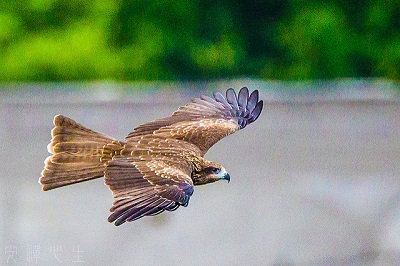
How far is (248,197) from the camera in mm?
9773

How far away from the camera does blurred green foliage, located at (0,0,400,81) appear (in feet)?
52.6

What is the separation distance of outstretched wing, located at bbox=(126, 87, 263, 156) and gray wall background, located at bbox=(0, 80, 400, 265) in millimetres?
2616

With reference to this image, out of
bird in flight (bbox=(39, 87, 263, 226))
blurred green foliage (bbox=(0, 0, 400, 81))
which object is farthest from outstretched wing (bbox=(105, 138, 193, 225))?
blurred green foliage (bbox=(0, 0, 400, 81))

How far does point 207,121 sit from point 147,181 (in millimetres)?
1441

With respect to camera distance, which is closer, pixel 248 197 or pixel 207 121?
pixel 207 121

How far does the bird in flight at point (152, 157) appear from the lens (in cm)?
530

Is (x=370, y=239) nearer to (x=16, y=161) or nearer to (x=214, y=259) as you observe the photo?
(x=214, y=259)

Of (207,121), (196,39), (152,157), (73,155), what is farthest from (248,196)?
(196,39)

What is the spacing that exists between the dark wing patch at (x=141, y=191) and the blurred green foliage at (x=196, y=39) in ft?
33.8

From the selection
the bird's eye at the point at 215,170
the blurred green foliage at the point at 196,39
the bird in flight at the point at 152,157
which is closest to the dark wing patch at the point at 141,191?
the bird in flight at the point at 152,157

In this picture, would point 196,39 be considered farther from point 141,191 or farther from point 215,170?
point 141,191

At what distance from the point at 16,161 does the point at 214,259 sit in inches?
84.0

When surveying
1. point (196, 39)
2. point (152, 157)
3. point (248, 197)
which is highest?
point (152, 157)

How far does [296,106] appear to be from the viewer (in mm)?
10469
